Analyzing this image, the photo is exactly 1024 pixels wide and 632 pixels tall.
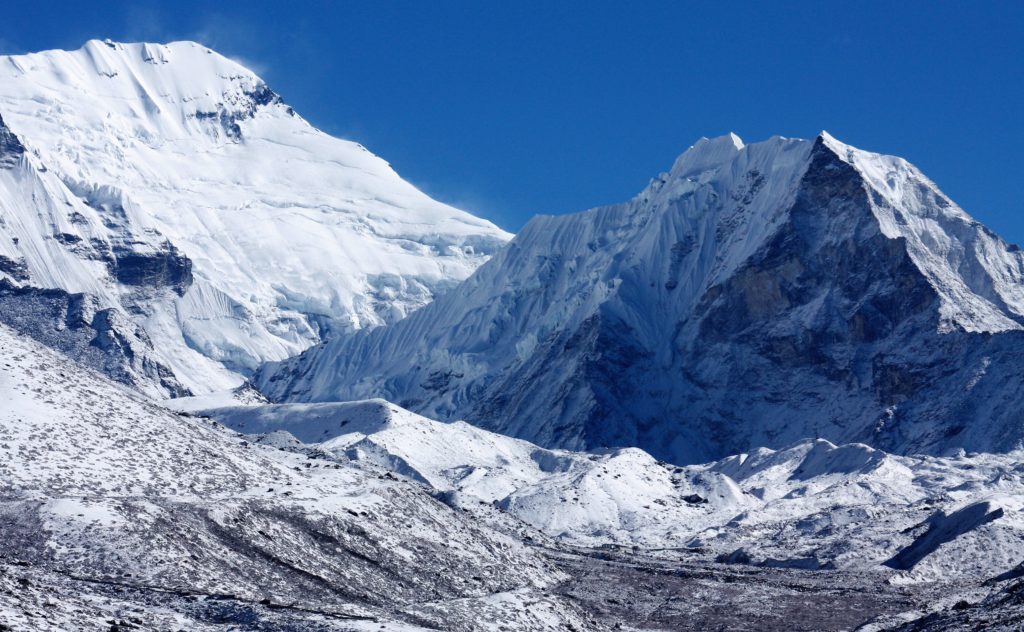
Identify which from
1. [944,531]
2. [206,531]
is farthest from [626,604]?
[944,531]

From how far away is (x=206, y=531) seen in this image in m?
85.4

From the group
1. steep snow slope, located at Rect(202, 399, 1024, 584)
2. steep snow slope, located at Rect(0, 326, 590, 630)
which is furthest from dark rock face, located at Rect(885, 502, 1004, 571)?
steep snow slope, located at Rect(0, 326, 590, 630)

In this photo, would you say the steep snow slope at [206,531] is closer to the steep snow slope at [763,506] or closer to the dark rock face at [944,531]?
the steep snow slope at [763,506]

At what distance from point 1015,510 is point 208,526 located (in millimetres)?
72174

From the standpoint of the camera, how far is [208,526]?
86000mm

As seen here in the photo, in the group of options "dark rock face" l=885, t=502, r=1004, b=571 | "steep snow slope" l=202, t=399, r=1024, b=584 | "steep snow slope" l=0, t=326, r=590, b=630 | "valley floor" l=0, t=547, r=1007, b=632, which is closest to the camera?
"valley floor" l=0, t=547, r=1007, b=632

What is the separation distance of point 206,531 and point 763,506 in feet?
342

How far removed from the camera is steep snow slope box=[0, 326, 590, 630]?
75.2 meters

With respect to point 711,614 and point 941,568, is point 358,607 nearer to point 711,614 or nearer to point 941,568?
point 711,614

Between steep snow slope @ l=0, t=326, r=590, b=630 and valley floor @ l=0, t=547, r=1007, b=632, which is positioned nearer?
valley floor @ l=0, t=547, r=1007, b=632

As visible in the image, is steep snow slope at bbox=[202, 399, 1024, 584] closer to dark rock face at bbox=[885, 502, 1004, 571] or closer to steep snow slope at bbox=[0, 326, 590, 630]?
dark rock face at bbox=[885, 502, 1004, 571]

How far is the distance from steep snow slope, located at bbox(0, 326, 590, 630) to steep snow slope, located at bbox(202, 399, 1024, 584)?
3088 cm

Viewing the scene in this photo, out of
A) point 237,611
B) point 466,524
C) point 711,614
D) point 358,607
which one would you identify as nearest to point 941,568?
point 711,614

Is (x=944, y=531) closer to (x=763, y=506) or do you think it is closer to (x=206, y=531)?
(x=763, y=506)
